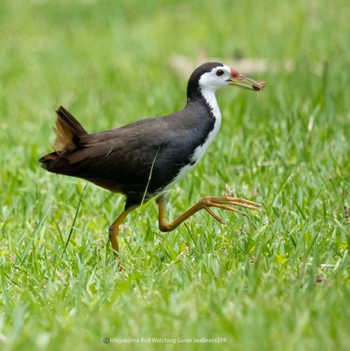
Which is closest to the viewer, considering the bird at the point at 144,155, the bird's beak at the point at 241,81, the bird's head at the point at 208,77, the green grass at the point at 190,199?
the green grass at the point at 190,199

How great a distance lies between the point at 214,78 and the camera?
5.21m

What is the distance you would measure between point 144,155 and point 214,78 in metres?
0.72

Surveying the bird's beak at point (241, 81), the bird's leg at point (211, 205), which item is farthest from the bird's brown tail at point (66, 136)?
the bird's beak at point (241, 81)

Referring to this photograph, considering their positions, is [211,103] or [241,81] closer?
[211,103]

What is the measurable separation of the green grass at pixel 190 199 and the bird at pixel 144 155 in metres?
0.17

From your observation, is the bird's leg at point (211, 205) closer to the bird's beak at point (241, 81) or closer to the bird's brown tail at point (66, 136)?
the bird's brown tail at point (66, 136)

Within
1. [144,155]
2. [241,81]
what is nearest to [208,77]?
[241,81]

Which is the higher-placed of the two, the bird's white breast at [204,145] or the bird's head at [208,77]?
the bird's head at [208,77]

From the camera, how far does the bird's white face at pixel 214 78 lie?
5.17 m

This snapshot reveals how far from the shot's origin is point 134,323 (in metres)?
3.60

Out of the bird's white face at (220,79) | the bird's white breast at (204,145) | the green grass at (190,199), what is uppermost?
the bird's white face at (220,79)

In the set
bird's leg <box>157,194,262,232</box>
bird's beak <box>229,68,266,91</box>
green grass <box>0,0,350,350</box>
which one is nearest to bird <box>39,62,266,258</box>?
bird's leg <box>157,194,262,232</box>

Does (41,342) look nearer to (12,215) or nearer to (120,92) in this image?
(12,215)

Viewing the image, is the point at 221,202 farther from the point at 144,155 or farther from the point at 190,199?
the point at 190,199
